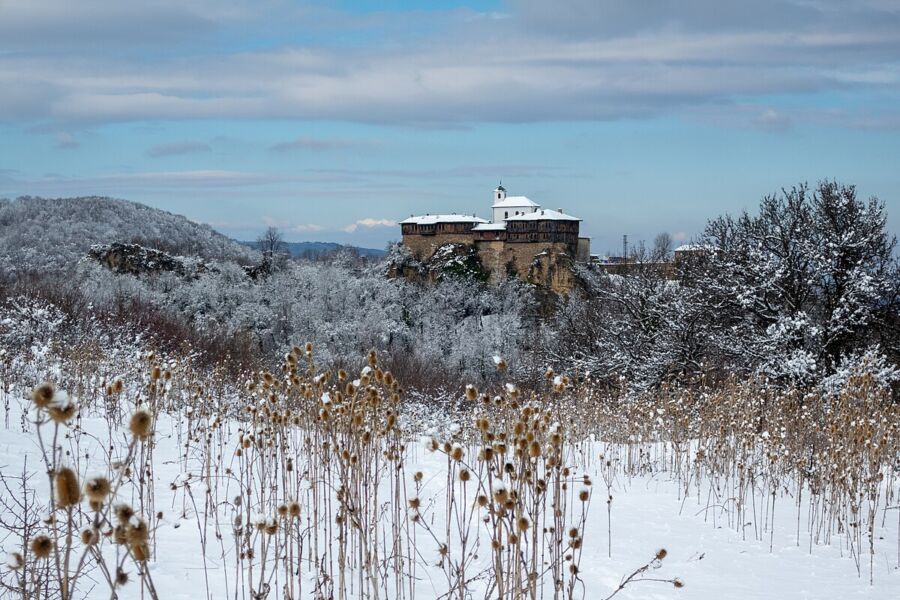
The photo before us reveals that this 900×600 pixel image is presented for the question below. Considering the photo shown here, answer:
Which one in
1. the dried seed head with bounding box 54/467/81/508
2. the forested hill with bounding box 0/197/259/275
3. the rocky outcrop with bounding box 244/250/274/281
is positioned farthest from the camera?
the forested hill with bounding box 0/197/259/275

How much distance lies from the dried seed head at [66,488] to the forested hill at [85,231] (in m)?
48.6

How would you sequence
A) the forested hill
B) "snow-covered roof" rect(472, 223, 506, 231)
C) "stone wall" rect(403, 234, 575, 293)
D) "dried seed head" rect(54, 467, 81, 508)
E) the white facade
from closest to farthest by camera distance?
1. "dried seed head" rect(54, 467, 81, 508)
2. the forested hill
3. "stone wall" rect(403, 234, 575, 293)
4. "snow-covered roof" rect(472, 223, 506, 231)
5. the white facade

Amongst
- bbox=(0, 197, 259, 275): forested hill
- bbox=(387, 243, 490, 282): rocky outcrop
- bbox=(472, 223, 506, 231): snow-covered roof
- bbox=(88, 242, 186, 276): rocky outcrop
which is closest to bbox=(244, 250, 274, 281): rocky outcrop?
A: bbox=(88, 242, 186, 276): rocky outcrop

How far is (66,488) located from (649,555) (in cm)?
401

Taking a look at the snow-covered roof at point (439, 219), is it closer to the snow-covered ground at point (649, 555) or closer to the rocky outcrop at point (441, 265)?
the rocky outcrop at point (441, 265)

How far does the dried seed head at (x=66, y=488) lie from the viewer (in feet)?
5.04

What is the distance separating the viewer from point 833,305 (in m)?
15.0

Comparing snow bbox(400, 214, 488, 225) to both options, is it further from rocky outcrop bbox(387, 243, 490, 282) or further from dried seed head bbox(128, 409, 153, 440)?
dried seed head bbox(128, 409, 153, 440)

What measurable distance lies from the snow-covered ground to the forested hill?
4541cm

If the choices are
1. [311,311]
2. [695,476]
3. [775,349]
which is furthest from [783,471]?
[311,311]

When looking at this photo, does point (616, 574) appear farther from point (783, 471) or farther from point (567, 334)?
point (567, 334)

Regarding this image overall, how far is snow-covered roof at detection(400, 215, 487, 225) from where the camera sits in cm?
6650

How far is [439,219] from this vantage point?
66.9 m

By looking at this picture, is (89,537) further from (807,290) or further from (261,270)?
(261,270)
